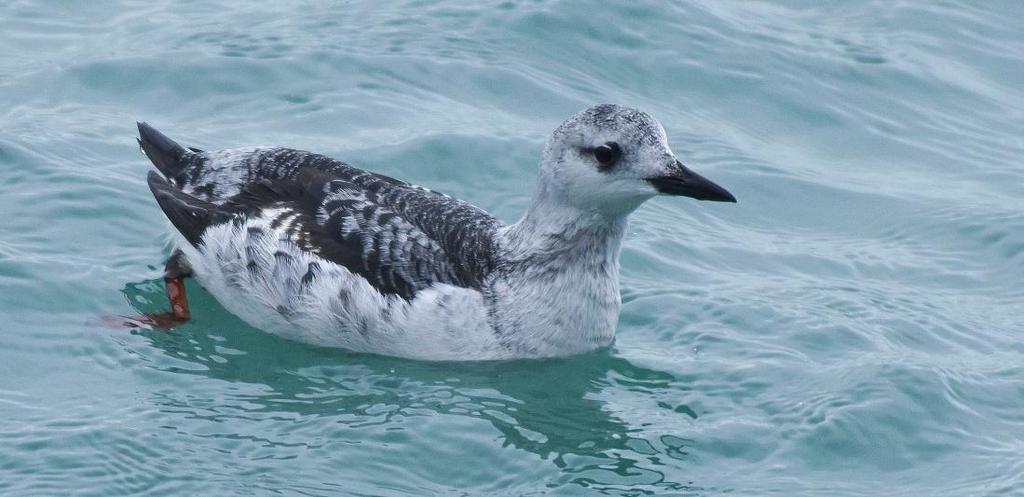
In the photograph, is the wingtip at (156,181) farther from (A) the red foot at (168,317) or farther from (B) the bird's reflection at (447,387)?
(B) the bird's reflection at (447,387)

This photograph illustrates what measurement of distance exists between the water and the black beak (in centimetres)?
138

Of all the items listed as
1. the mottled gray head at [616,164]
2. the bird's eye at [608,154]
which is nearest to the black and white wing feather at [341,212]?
the mottled gray head at [616,164]

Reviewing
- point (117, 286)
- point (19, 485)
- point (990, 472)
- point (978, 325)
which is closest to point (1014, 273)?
point (978, 325)

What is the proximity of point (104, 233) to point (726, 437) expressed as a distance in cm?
519

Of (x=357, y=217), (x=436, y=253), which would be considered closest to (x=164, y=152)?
(x=357, y=217)

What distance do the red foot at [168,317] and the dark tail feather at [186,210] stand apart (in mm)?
348

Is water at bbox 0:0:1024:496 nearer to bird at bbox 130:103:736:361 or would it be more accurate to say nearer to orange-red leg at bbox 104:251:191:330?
orange-red leg at bbox 104:251:191:330

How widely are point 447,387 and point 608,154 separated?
1839 millimetres

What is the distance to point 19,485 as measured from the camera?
8.84 m

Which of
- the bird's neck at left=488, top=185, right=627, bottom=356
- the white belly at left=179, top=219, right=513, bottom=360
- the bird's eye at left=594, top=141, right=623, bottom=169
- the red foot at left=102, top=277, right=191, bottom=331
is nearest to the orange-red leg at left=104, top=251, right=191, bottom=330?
the red foot at left=102, top=277, right=191, bottom=331

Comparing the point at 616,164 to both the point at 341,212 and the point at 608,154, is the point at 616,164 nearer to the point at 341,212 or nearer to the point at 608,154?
the point at 608,154

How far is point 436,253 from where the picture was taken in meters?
10.6

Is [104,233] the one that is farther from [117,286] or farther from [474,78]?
[474,78]

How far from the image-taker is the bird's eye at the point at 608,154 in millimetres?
10125
